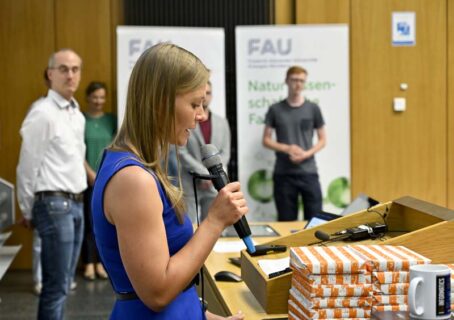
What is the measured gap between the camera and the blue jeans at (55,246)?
3748mm

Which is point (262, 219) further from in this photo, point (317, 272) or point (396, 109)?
point (317, 272)

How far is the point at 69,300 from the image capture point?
560cm

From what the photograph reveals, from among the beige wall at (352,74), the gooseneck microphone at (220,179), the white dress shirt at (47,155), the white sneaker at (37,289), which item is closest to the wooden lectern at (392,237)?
the gooseneck microphone at (220,179)

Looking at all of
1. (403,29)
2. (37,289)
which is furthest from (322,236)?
(403,29)

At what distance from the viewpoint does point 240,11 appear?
271 inches

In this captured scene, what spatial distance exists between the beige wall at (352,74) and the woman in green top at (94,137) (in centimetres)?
32

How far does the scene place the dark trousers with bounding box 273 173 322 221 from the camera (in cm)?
648

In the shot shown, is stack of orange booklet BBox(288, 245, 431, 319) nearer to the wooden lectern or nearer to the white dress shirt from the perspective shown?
the wooden lectern

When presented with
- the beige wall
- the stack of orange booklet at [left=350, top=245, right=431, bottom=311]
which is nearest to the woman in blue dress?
the stack of orange booklet at [left=350, top=245, right=431, bottom=311]

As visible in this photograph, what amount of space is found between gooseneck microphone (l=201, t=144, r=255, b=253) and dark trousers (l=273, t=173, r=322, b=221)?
4.62m

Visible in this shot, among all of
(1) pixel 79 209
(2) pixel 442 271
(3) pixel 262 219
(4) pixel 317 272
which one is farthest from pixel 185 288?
(3) pixel 262 219

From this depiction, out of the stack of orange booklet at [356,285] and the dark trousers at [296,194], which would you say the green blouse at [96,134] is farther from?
the stack of orange booklet at [356,285]

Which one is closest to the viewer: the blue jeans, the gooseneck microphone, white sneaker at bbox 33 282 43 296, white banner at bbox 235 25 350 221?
the gooseneck microphone

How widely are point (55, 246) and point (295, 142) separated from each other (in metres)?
3.16
